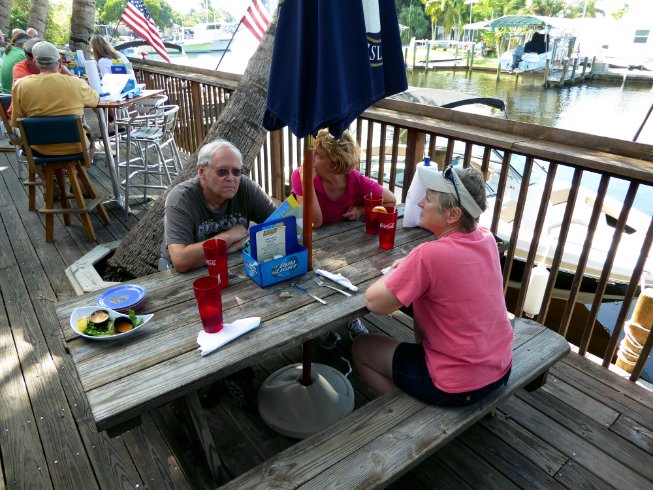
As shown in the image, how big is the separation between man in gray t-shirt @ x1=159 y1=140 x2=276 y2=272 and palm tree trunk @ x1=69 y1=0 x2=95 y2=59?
7344 mm

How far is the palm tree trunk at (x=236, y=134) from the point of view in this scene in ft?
A: 10.6

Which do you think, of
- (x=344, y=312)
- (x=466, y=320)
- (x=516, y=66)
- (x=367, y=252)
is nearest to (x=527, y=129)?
(x=367, y=252)

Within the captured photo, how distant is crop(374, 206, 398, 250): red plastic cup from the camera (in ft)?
6.73

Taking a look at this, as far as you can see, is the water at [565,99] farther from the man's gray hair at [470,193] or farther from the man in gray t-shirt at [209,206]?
the man's gray hair at [470,193]

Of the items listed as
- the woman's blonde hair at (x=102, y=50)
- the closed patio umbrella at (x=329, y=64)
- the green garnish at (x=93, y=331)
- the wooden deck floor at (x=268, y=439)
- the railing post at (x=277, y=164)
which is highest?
the closed patio umbrella at (x=329, y=64)

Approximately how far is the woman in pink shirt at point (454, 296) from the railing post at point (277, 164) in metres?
2.89

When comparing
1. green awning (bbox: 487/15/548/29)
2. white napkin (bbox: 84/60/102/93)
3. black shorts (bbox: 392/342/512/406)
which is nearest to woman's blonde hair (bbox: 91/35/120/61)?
white napkin (bbox: 84/60/102/93)

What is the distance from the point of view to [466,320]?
154cm

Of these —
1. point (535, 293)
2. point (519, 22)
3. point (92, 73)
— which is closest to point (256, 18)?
point (92, 73)

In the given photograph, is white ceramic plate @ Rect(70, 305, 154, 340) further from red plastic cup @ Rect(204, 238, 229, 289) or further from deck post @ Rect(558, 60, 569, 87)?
deck post @ Rect(558, 60, 569, 87)

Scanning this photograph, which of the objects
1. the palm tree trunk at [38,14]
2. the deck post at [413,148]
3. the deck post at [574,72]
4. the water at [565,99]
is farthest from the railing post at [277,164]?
the deck post at [574,72]

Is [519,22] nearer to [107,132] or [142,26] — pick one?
[142,26]

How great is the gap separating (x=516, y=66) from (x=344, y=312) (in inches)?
1681

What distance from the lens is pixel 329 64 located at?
Result: 1.44 meters
